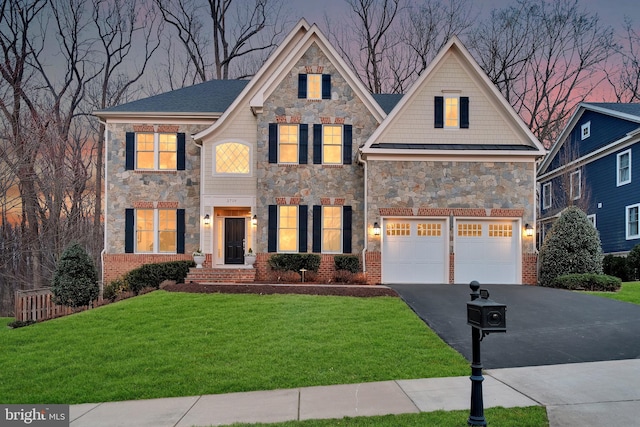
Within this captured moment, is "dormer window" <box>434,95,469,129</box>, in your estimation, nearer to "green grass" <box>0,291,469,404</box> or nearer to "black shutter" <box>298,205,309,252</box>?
"black shutter" <box>298,205,309,252</box>

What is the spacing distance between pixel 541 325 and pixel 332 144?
1059 centimetres

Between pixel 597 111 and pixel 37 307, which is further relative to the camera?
pixel 597 111

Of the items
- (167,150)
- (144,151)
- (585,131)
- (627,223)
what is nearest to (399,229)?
(167,150)

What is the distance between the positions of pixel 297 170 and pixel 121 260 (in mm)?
7946

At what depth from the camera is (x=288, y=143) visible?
1850 centimetres

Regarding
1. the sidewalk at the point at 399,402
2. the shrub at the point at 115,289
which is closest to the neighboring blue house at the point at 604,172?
the sidewalk at the point at 399,402

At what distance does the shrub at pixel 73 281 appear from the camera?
49.2 feet

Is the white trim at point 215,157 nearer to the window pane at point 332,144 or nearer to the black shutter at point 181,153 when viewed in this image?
the black shutter at point 181,153

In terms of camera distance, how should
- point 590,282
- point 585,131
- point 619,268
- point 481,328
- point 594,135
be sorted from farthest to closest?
point 585,131, point 594,135, point 619,268, point 590,282, point 481,328

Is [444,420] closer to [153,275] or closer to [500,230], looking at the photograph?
[500,230]

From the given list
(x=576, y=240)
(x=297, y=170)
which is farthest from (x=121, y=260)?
(x=576, y=240)

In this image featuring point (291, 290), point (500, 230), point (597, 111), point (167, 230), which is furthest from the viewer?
point (597, 111)

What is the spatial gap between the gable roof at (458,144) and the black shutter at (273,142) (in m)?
3.59

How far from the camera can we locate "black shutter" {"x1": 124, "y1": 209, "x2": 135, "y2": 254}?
749 inches
